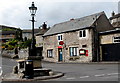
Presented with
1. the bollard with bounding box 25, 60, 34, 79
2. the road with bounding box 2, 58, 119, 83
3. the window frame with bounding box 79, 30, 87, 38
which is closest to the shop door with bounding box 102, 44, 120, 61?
the window frame with bounding box 79, 30, 87, 38

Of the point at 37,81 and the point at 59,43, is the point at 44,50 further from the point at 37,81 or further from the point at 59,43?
the point at 37,81

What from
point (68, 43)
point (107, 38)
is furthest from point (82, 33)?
point (107, 38)

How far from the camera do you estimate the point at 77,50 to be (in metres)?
32.4

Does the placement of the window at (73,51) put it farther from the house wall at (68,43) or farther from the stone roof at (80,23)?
the stone roof at (80,23)

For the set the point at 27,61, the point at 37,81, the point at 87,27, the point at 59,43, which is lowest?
the point at 37,81

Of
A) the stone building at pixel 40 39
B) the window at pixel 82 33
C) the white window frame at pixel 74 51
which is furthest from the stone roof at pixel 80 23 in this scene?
the stone building at pixel 40 39

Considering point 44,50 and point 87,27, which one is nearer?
point 87,27

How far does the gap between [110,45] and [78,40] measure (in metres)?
5.99

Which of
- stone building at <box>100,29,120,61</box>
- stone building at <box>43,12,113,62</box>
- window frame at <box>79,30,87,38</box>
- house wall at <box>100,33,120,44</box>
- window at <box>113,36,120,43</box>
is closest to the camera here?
window at <box>113,36,120,43</box>

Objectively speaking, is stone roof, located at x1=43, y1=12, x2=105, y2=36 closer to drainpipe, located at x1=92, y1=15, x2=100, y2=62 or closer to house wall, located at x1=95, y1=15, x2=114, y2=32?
house wall, located at x1=95, y1=15, x2=114, y2=32

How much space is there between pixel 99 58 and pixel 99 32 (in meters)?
4.31

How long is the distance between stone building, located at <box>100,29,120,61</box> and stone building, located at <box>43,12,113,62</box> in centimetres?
93

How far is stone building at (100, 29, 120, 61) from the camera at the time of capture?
27516 mm

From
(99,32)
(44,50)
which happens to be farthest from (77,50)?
(44,50)
